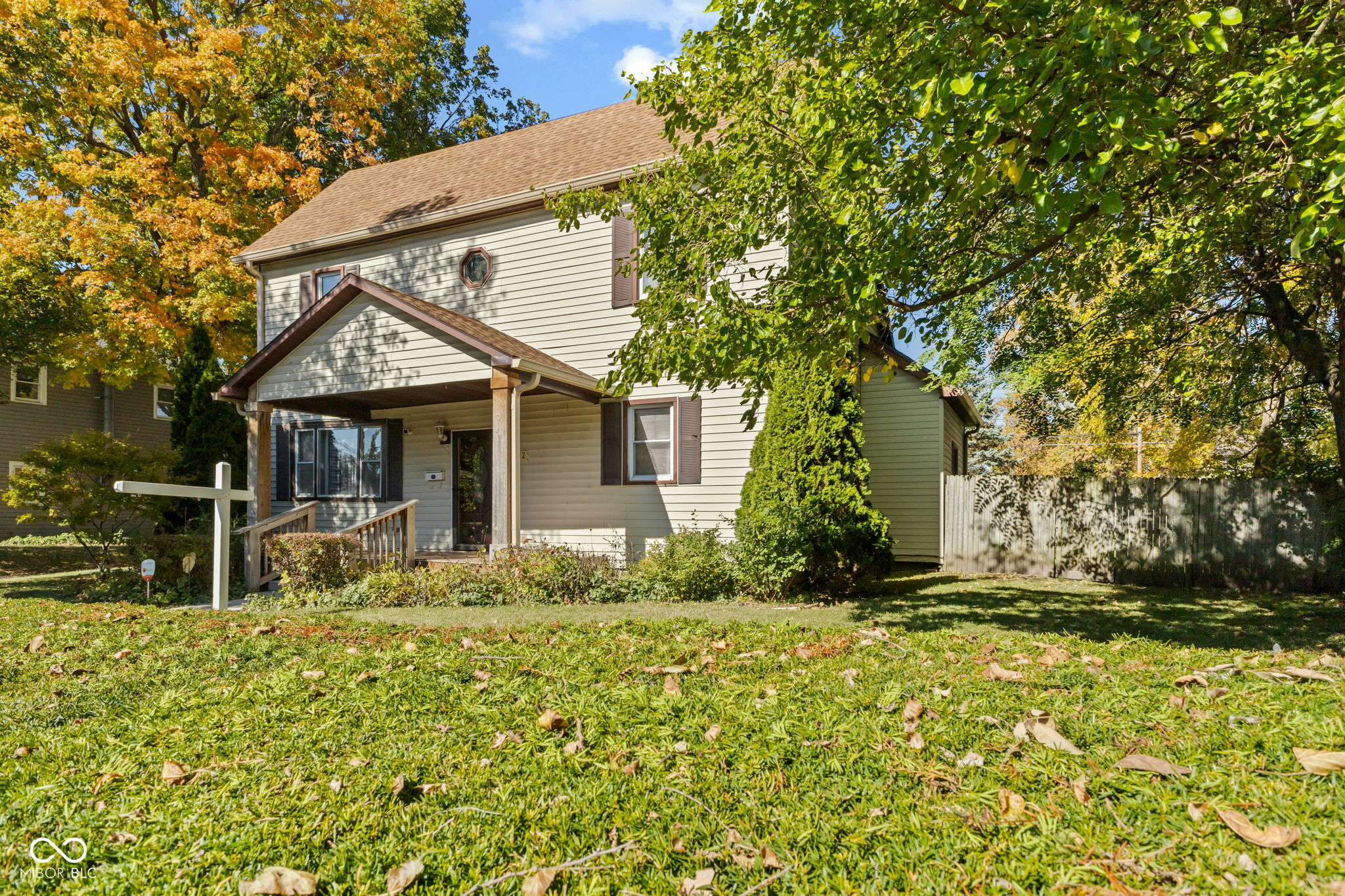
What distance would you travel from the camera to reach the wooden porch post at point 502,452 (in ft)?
31.4

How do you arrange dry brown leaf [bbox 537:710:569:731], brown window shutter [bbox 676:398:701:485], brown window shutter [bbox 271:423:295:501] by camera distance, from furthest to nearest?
brown window shutter [bbox 271:423:295:501] < brown window shutter [bbox 676:398:701:485] < dry brown leaf [bbox 537:710:569:731]

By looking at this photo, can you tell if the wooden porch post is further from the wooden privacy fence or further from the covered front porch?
the wooden privacy fence

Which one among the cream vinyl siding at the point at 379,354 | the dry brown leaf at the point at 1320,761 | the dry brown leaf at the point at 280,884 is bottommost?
the dry brown leaf at the point at 280,884

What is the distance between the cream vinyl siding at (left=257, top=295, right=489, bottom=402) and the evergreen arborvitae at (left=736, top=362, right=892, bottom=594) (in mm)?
4179

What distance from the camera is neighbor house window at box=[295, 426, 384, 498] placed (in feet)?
44.1

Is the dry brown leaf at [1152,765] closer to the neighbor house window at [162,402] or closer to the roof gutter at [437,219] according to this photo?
the roof gutter at [437,219]

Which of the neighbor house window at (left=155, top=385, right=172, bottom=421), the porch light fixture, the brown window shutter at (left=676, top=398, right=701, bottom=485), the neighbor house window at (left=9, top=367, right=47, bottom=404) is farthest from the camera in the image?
the neighbor house window at (left=155, top=385, right=172, bottom=421)

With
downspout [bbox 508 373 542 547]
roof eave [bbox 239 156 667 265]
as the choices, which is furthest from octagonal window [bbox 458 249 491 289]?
downspout [bbox 508 373 542 547]

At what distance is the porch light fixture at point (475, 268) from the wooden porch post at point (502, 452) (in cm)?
360

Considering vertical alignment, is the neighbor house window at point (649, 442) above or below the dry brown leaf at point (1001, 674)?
above

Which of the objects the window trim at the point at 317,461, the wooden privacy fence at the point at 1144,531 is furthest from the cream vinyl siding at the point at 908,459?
the window trim at the point at 317,461

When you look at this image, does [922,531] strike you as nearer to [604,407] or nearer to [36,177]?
[604,407]

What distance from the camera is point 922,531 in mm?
12406

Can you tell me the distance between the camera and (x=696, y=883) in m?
2.11
